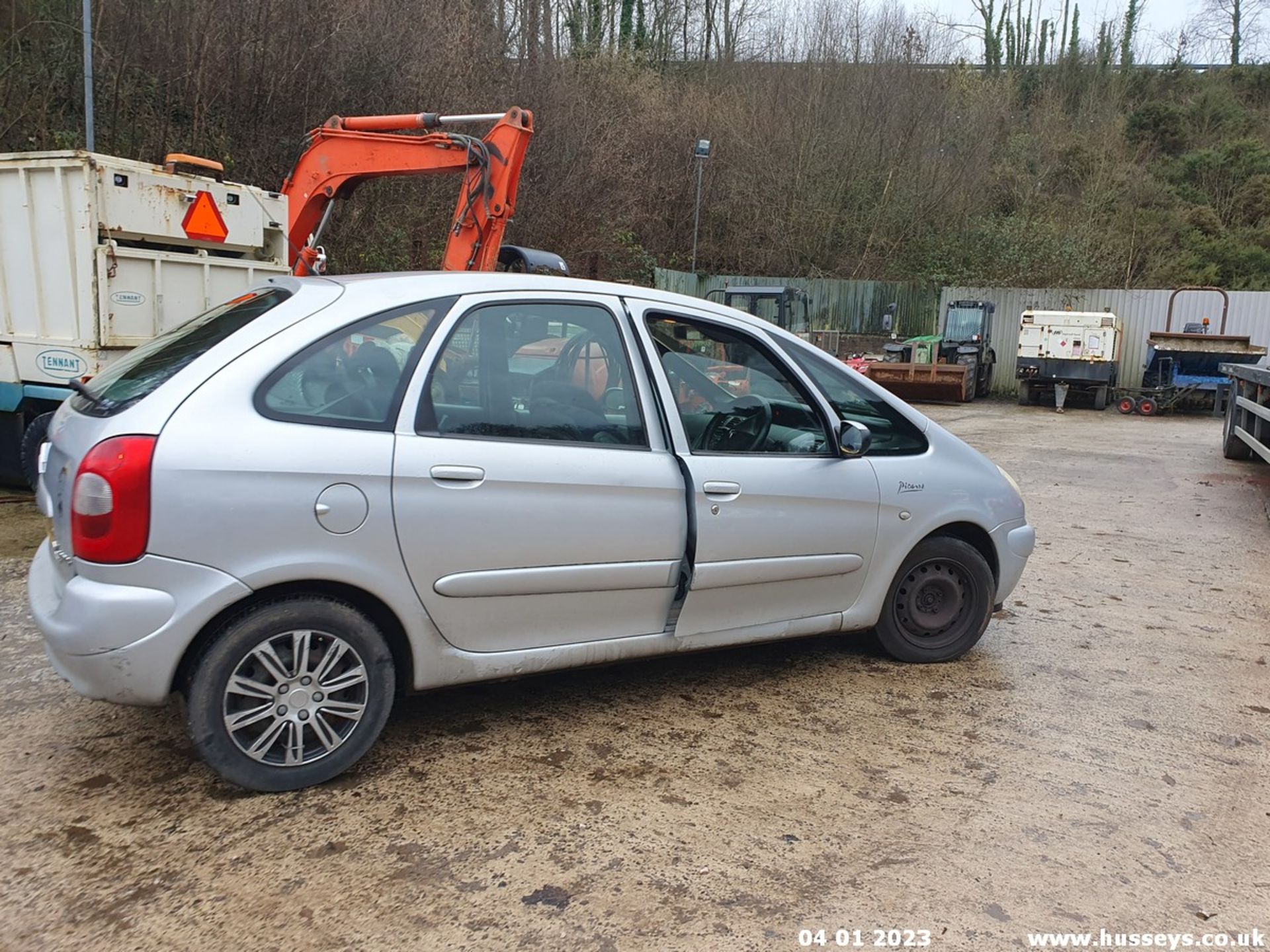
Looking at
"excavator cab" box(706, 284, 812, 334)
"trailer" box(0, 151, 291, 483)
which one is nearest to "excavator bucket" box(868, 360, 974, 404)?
"excavator cab" box(706, 284, 812, 334)

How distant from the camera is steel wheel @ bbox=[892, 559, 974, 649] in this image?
14.7ft

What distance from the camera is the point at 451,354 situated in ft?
10.9

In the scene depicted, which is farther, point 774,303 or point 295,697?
point 774,303

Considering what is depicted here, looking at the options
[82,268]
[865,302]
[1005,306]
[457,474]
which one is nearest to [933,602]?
[457,474]

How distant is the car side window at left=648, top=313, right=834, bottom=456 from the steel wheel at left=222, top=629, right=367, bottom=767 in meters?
1.55

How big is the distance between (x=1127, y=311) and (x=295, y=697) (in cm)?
2504

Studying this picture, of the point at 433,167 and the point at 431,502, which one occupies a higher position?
the point at 433,167

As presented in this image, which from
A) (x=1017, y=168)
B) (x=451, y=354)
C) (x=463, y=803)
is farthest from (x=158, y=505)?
(x=1017, y=168)

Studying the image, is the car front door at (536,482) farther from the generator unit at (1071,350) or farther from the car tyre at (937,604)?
the generator unit at (1071,350)

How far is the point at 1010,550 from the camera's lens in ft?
15.1

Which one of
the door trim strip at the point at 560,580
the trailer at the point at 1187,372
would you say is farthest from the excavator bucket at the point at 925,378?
the door trim strip at the point at 560,580

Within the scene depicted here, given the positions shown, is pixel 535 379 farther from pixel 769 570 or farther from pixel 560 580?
pixel 769 570

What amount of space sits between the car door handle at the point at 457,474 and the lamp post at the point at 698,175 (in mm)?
19830
